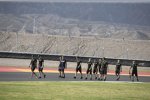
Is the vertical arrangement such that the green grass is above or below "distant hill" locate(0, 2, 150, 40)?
below

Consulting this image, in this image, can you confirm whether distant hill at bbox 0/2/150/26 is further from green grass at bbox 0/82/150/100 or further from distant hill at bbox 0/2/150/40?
green grass at bbox 0/82/150/100

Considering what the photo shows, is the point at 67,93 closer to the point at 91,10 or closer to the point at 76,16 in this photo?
the point at 76,16

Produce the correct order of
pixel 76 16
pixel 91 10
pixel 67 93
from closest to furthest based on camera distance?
1. pixel 67 93
2. pixel 76 16
3. pixel 91 10

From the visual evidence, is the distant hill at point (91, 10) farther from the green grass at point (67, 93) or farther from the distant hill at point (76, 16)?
the green grass at point (67, 93)

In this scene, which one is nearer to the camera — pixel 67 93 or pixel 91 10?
pixel 67 93

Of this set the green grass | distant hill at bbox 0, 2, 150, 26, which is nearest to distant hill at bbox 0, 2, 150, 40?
distant hill at bbox 0, 2, 150, 26

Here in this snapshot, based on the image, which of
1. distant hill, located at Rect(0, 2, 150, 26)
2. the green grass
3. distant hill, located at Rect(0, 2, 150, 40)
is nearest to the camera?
the green grass

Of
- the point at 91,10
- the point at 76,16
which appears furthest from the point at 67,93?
the point at 91,10

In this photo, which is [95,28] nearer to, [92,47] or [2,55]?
[92,47]

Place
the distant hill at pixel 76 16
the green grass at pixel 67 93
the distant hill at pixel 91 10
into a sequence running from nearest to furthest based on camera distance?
1. the green grass at pixel 67 93
2. the distant hill at pixel 76 16
3. the distant hill at pixel 91 10

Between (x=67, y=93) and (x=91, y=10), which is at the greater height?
(x=91, y=10)

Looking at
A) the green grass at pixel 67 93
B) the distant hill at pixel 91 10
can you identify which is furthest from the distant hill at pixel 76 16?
→ the green grass at pixel 67 93

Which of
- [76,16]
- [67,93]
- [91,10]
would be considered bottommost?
[67,93]

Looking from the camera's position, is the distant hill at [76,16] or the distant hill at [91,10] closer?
the distant hill at [76,16]
